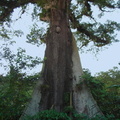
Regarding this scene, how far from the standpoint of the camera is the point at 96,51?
12.6 m

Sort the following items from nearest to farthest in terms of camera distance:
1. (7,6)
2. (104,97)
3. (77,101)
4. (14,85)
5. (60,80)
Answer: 1. (14,85)
2. (77,101)
3. (60,80)
4. (104,97)
5. (7,6)

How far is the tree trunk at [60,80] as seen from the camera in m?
5.80

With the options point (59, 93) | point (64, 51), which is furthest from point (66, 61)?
point (59, 93)

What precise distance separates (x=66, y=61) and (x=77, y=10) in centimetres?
408

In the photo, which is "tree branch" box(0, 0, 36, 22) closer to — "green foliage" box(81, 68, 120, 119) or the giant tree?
the giant tree

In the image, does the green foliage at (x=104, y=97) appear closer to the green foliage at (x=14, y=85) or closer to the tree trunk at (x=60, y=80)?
the tree trunk at (x=60, y=80)

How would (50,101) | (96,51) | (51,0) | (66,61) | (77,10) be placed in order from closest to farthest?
1. (50,101)
2. (66,61)
3. (51,0)
4. (77,10)
5. (96,51)

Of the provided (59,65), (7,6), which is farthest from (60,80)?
(7,6)

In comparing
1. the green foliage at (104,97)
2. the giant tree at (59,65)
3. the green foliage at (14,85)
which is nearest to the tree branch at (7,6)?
the giant tree at (59,65)

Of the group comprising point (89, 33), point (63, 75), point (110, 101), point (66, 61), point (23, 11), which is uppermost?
point (23, 11)

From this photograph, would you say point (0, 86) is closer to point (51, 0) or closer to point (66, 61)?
point (66, 61)

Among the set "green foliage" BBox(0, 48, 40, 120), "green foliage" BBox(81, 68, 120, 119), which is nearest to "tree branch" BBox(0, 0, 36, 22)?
"green foliage" BBox(0, 48, 40, 120)

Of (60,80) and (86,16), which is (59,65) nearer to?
(60,80)

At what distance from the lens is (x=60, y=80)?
6.18 m
